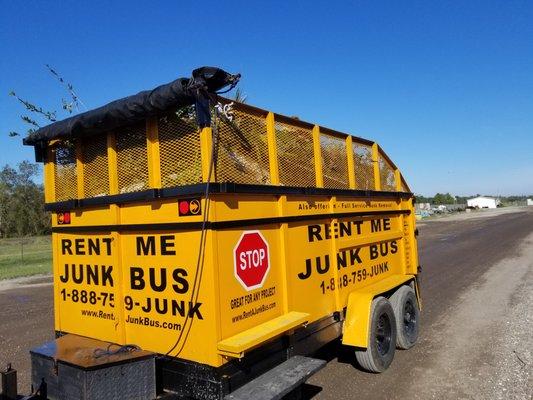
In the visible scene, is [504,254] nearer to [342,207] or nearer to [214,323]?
[342,207]

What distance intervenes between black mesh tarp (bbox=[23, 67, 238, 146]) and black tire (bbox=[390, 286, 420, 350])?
4.19 metres

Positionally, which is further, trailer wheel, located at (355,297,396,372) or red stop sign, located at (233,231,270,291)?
trailer wheel, located at (355,297,396,372)

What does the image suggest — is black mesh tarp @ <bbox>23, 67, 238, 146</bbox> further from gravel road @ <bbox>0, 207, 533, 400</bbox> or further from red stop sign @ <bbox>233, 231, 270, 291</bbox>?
gravel road @ <bbox>0, 207, 533, 400</bbox>

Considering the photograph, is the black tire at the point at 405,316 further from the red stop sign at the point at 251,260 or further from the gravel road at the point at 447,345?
the red stop sign at the point at 251,260

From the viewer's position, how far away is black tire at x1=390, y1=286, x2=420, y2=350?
240 inches

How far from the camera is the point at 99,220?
4.07 m

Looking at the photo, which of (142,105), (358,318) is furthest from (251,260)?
(358,318)

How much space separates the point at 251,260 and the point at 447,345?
162 inches

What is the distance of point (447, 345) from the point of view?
6.41 m

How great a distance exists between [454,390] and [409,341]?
149 centimetres

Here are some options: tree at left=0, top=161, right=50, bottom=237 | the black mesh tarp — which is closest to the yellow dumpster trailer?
the black mesh tarp

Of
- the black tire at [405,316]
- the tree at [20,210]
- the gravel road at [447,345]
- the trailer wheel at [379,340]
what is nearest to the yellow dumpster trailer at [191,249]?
the trailer wheel at [379,340]

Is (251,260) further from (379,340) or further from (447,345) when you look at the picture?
(447,345)

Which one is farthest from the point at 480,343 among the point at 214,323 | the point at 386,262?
the point at 214,323
